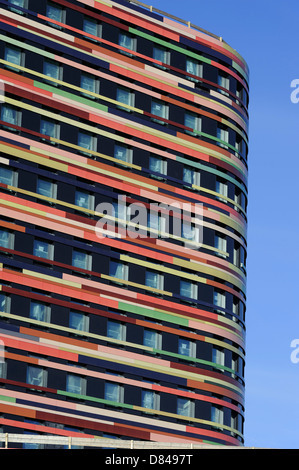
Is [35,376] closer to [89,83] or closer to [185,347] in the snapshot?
[185,347]

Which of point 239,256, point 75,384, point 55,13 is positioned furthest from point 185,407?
point 55,13

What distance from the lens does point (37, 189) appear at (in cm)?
11106

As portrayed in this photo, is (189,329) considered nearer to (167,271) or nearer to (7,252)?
(167,271)

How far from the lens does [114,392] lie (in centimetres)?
11150

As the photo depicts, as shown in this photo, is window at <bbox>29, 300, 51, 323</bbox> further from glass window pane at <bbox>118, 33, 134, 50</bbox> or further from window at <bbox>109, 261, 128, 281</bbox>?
glass window pane at <bbox>118, 33, 134, 50</bbox>

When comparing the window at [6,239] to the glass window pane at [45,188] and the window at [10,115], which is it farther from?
the window at [10,115]

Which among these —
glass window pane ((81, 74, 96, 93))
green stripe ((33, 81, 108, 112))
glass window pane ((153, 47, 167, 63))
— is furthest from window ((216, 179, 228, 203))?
glass window pane ((81, 74, 96, 93))

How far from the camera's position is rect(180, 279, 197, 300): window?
118m

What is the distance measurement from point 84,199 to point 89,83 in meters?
10.4

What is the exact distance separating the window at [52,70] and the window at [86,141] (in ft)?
16.0

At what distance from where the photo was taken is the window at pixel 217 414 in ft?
383

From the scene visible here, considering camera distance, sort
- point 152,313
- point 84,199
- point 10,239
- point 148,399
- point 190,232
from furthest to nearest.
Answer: point 190,232
point 152,313
point 84,199
point 148,399
point 10,239

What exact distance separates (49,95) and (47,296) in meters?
16.9

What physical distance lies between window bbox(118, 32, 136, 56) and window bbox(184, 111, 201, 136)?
7.84 meters
